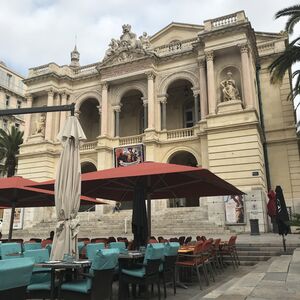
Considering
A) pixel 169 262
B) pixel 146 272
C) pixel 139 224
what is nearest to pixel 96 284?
pixel 146 272

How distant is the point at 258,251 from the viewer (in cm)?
1241

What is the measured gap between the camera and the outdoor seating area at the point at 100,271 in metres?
5.07

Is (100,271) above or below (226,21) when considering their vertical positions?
below

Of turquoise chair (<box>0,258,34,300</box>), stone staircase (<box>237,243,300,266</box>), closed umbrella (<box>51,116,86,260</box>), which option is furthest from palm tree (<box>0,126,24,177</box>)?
turquoise chair (<box>0,258,34,300</box>)

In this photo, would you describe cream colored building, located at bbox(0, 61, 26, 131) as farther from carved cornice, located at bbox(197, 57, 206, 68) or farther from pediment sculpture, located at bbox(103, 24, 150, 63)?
carved cornice, located at bbox(197, 57, 206, 68)

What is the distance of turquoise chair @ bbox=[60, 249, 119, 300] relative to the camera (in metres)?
5.09

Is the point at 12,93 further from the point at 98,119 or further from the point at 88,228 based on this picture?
the point at 88,228

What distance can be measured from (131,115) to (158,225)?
13.4 metres

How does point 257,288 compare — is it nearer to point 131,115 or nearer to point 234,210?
point 234,210

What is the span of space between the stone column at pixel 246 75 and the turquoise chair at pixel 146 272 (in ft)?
59.2

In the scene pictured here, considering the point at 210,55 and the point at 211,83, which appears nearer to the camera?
the point at 211,83

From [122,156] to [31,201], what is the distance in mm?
13590

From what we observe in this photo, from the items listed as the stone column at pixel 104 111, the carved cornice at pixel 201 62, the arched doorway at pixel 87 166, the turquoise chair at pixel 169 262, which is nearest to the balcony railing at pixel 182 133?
the carved cornice at pixel 201 62

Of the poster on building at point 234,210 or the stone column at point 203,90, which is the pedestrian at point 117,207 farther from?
the stone column at point 203,90
